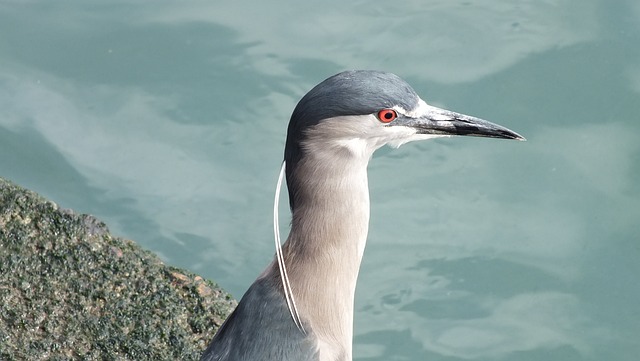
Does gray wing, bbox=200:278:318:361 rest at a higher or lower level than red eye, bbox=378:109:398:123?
lower

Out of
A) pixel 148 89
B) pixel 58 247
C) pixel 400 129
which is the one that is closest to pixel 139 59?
pixel 148 89

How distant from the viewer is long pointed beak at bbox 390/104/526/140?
272cm

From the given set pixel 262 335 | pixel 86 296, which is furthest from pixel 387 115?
pixel 86 296

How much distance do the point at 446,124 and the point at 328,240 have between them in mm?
470

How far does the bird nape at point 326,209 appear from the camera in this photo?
2.64 meters

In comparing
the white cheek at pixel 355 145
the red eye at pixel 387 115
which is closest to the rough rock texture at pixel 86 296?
the white cheek at pixel 355 145

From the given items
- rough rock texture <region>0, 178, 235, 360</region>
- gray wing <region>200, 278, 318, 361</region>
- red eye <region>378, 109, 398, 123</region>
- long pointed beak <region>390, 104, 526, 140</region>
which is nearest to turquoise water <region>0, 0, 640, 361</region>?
rough rock texture <region>0, 178, 235, 360</region>

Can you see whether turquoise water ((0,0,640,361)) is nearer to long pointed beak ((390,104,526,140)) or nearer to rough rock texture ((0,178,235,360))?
rough rock texture ((0,178,235,360))

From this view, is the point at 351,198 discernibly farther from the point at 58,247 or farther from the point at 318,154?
the point at 58,247

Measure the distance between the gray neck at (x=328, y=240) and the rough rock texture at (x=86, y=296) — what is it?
22.8 inches

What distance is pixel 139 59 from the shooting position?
542cm

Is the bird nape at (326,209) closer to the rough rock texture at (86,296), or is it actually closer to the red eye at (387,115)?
the red eye at (387,115)

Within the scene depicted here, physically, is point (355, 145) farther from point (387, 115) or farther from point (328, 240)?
point (328, 240)

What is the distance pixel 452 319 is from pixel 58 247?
72.2 inches
